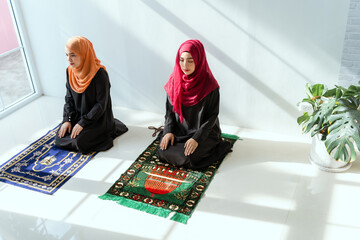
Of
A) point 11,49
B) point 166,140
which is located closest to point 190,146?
point 166,140

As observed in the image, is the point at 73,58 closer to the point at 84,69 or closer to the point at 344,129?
the point at 84,69

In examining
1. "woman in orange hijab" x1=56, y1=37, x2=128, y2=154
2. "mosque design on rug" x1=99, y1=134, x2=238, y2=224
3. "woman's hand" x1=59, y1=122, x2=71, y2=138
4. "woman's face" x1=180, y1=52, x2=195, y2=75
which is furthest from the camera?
"woman's hand" x1=59, y1=122, x2=71, y2=138

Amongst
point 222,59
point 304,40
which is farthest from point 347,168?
point 222,59

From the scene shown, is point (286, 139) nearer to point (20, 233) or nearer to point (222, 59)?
point (222, 59)

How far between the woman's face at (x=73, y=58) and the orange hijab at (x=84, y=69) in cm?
3

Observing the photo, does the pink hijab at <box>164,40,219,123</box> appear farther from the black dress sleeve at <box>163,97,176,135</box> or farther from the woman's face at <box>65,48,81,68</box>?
the woman's face at <box>65,48,81,68</box>

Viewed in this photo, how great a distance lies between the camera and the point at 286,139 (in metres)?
3.70

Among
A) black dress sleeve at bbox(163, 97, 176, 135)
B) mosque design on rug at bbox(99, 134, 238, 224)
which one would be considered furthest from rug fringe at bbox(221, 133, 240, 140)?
black dress sleeve at bbox(163, 97, 176, 135)

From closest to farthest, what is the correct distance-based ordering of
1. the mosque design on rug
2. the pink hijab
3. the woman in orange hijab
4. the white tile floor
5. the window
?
the white tile floor, the mosque design on rug, the pink hijab, the woman in orange hijab, the window

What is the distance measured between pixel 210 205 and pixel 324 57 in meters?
1.70

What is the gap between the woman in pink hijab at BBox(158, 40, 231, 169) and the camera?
3.19 metres

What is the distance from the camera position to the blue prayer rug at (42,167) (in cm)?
321

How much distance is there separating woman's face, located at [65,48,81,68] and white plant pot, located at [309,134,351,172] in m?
2.24

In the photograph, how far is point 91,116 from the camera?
354 centimetres
